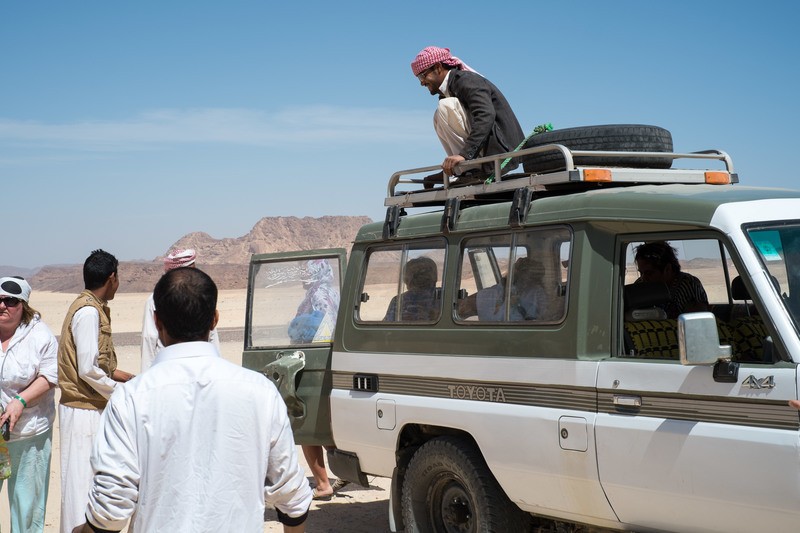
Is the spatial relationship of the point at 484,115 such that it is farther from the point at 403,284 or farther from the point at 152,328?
the point at 152,328

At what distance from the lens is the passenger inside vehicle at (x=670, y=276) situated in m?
6.00

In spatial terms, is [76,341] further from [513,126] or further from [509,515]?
[513,126]

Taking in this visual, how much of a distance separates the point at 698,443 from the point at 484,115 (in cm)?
321

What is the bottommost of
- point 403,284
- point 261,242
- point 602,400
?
point 261,242

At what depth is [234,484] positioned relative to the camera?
3.31 meters

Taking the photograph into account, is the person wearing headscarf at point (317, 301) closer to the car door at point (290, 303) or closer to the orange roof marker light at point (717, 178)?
the car door at point (290, 303)

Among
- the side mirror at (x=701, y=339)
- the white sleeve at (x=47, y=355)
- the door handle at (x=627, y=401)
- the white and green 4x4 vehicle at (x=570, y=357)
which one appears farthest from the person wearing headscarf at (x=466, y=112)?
the white sleeve at (x=47, y=355)

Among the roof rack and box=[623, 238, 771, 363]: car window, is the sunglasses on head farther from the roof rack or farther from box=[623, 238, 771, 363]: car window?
box=[623, 238, 771, 363]: car window

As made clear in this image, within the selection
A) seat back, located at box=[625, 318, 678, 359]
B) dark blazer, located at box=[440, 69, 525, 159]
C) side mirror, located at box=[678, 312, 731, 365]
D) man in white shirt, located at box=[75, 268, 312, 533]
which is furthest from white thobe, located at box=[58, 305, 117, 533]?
side mirror, located at box=[678, 312, 731, 365]

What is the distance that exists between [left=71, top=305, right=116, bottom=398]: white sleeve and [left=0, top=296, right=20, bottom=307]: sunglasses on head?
480 mm

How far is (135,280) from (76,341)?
8100 cm

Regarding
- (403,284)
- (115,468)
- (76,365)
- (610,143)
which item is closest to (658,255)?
(610,143)

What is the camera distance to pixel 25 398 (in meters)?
6.52

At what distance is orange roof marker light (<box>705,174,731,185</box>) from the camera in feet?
20.4
